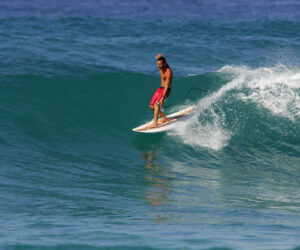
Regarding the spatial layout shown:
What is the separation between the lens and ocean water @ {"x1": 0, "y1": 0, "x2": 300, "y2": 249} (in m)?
5.05

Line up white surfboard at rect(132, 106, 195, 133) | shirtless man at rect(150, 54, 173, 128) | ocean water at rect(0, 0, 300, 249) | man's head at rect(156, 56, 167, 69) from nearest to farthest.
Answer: ocean water at rect(0, 0, 300, 249) < man's head at rect(156, 56, 167, 69) < shirtless man at rect(150, 54, 173, 128) < white surfboard at rect(132, 106, 195, 133)

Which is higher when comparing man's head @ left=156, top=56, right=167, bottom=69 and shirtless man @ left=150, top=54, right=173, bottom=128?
man's head @ left=156, top=56, right=167, bottom=69

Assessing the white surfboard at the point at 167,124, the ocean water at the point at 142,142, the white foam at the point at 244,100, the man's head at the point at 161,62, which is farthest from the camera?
the white foam at the point at 244,100

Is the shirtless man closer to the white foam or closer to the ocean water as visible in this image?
the ocean water

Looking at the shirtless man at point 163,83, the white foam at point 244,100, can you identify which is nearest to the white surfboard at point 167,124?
the white foam at point 244,100

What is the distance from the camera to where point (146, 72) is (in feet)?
52.4

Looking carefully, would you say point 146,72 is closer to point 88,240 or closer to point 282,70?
point 282,70

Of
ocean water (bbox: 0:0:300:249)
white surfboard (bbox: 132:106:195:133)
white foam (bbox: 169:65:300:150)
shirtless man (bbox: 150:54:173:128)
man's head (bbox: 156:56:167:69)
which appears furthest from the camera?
white foam (bbox: 169:65:300:150)

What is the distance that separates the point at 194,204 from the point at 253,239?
2.06 m

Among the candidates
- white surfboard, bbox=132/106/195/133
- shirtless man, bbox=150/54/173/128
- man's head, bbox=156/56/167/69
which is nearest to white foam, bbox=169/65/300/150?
white surfboard, bbox=132/106/195/133

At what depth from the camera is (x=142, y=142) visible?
34.7 ft

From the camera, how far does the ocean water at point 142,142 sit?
5055 millimetres

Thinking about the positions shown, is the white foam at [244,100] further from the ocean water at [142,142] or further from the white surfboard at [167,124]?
the white surfboard at [167,124]

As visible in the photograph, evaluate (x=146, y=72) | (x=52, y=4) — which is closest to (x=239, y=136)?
(x=146, y=72)
